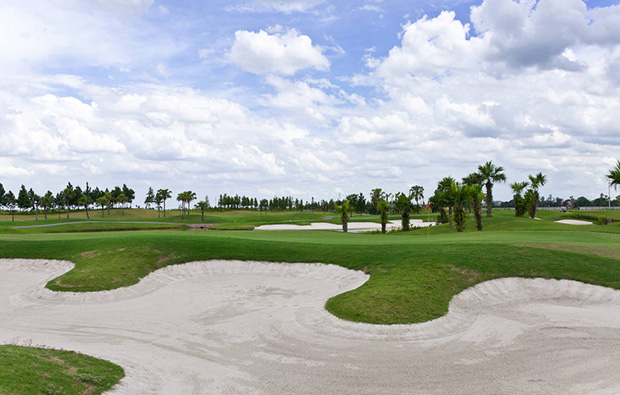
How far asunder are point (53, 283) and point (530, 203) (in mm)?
74284

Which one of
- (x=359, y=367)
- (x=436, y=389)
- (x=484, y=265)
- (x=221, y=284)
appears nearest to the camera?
(x=436, y=389)

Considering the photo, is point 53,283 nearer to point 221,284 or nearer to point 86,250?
point 86,250

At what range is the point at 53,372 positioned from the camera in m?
11.3

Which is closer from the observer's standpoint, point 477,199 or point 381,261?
point 381,261

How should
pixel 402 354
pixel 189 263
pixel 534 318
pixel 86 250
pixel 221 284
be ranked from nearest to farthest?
pixel 402 354
pixel 534 318
pixel 221 284
pixel 189 263
pixel 86 250

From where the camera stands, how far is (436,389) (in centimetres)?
1212

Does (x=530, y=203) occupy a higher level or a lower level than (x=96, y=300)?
higher

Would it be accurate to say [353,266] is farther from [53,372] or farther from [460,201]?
[460,201]

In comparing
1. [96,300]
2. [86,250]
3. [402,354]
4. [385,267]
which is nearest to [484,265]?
[385,267]

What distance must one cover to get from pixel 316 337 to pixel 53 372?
29.2 ft

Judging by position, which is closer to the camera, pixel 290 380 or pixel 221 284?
pixel 290 380

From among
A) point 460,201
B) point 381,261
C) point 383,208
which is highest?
point 460,201

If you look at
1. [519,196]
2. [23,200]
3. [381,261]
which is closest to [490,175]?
[519,196]

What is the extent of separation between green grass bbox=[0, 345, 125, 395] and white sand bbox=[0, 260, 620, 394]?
2.36 ft
